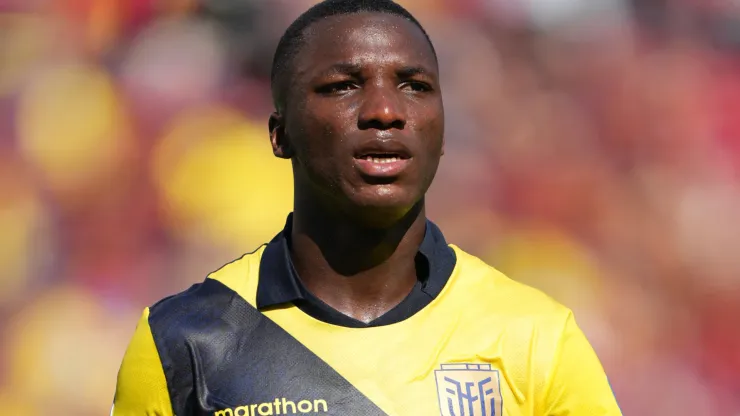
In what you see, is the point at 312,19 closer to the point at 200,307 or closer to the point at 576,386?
the point at 200,307

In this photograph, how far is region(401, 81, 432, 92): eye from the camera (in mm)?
2117

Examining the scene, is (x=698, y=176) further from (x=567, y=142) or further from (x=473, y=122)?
(x=473, y=122)

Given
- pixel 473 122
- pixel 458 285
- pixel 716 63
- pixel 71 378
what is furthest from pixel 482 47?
pixel 458 285

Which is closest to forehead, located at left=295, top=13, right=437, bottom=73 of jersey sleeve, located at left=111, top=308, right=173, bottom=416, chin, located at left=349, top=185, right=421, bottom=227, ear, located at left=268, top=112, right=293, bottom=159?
ear, located at left=268, top=112, right=293, bottom=159

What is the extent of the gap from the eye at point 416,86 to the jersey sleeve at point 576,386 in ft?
1.87

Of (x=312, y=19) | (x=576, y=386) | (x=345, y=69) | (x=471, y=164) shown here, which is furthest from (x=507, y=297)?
(x=471, y=164)

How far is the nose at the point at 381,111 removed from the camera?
2.01m

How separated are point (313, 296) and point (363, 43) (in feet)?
1.74

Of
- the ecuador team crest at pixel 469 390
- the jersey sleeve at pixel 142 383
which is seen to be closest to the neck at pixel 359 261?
the ecuador team crest at pixel 469 390

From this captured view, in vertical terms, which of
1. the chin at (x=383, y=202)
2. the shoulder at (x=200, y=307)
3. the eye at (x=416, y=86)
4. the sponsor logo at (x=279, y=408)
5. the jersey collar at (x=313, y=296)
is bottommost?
the sponsor logo at (x=279, y=408)

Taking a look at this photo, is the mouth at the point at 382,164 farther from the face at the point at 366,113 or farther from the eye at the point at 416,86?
the eye at the point at 416,86

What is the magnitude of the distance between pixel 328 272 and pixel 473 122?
8.65 feet

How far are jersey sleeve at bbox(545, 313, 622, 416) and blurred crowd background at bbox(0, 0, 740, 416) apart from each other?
99.3 inches

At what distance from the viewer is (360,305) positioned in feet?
7.13
